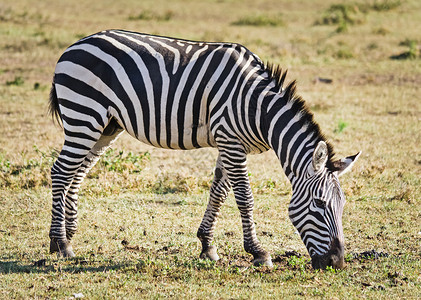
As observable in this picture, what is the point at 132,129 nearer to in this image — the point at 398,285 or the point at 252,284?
the point at 252,284

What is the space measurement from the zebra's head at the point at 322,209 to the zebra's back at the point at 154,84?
1380 mm

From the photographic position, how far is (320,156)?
5605 mm

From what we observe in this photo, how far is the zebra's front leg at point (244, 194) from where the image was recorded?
6.35m

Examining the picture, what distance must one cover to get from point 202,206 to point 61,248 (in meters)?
2.41

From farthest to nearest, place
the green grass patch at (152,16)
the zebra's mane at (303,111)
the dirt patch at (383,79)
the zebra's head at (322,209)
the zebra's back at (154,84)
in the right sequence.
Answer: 1. the green grass patch at (152,16)
2. the dirt patch at (383,79)
3. the zebra's back at (154,84)
4. the zebra's mane at (303,111)
5. the zebra's head at (322,209)

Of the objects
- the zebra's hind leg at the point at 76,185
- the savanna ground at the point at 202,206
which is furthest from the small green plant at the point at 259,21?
the zebra's hind leg at the point at 76,185

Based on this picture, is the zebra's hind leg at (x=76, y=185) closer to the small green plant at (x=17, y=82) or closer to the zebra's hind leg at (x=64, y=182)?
the zebra's hind leg at (x=64, y=182)

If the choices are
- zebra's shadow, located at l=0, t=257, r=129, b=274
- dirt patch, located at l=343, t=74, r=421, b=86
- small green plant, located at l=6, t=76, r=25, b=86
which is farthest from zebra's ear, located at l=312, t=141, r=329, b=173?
small green plant, located at l=6, t=76, r=25, b=86

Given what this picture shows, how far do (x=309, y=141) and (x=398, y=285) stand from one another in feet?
5.28

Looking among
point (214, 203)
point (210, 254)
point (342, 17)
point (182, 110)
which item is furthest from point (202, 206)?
point (342, 17)

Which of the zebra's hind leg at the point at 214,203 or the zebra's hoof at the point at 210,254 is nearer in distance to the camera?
the zebra's hoof at the point at 210,254

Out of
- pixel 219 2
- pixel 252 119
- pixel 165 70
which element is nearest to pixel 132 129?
pixel 165 70

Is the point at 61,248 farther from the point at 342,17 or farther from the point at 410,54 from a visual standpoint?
the point at 342,17

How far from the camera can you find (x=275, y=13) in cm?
2936
